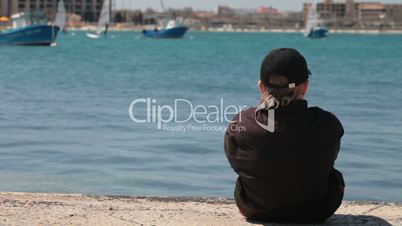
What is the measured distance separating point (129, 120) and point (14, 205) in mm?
9025

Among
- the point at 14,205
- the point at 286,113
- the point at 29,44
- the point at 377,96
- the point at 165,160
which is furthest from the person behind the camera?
the point at 29,44

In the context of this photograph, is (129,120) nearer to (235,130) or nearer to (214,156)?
(214,156)

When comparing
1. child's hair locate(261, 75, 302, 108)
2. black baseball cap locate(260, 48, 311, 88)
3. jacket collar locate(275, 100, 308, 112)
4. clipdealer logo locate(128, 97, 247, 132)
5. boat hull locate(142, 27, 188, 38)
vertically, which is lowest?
boat hull locate(142, 27, 188, 38)

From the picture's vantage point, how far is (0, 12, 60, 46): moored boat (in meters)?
60.4

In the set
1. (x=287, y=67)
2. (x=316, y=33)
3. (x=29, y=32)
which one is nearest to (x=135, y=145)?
(x=287, y=67)

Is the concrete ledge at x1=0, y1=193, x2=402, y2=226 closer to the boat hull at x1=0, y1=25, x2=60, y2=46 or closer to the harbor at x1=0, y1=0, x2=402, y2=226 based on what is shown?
the harbor at x1=0, y1=0, x2=402, y2=226

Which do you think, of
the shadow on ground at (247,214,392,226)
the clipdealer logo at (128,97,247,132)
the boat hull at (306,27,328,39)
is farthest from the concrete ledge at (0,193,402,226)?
the boat hull at (306,27,328,39)

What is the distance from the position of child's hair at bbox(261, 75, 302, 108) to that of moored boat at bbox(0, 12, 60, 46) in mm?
56178

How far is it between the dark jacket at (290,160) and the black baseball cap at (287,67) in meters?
0.13

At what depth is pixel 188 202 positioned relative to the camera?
6.05 meters

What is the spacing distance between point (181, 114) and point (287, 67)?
11057 mm

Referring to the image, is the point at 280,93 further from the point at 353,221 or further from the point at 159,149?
the point at 159,149

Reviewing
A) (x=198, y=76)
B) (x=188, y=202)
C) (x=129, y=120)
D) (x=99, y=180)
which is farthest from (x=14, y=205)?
(x=198, y=76)

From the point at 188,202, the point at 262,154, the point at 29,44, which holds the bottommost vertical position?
the point at 29,44
